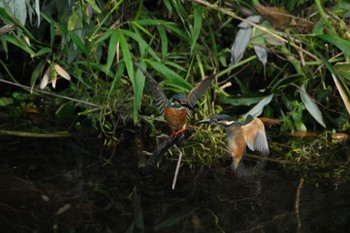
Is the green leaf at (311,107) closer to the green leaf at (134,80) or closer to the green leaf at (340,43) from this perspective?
the green leaf at (340,43)

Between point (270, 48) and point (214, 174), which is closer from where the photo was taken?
point (214, 174)

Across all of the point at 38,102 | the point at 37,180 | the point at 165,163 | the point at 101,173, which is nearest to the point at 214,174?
the point at 165,163

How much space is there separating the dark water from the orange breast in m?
0.28

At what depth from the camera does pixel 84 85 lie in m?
3.50

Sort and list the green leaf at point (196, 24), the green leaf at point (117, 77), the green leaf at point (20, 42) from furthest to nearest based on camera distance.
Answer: the green leaf at point (196, 24) < the green leaf at point (117, 77) < the green leaf at point (20, 42)

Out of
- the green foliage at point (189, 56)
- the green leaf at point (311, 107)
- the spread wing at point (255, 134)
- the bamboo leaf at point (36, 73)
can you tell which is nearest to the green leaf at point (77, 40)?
the green foliage at point (189, 56)

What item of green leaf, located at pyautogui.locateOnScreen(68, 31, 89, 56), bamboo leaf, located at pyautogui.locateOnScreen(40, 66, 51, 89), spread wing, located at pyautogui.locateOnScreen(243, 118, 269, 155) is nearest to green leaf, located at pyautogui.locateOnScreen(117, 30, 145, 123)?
green leaf, located at pyautogui.locateOnScreen(68, 31, 89, 56)

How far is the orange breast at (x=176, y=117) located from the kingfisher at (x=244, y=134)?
0.45ft

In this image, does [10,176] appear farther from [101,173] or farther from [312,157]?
[312,157]

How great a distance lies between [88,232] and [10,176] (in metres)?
0.61

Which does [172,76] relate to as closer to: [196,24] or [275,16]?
[196,24]

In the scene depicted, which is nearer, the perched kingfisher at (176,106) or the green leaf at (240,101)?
the perched kingfisher at (176,106)

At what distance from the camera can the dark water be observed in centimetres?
270

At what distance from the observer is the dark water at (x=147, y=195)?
270 centimetres
